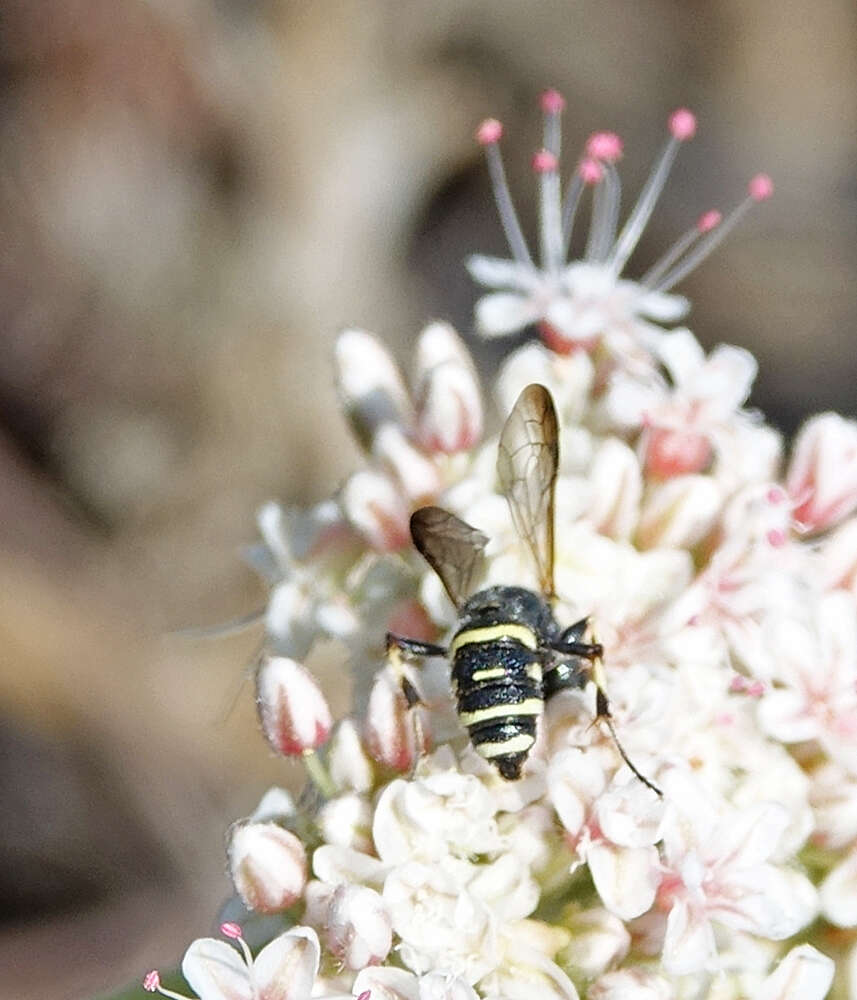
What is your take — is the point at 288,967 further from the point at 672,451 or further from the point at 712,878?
the point at 672,451

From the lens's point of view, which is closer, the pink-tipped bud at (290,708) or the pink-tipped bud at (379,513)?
the pink-tipped bud at (290,708)

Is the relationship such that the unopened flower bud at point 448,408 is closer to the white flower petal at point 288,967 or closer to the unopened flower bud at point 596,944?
the unopened flower bud at point 596,944

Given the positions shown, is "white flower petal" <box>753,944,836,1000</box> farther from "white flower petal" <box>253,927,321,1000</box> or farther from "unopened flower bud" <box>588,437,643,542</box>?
"unopened flower bud" <box>588,437,643,542</box>

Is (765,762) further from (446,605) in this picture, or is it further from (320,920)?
(320,920)

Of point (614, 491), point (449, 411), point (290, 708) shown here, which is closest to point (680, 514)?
point (614, 491)

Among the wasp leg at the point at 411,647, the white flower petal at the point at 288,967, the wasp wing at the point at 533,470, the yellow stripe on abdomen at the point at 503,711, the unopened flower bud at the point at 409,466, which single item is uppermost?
the unopened flower bud at the point at 409,466

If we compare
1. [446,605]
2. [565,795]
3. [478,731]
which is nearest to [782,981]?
[565,795]

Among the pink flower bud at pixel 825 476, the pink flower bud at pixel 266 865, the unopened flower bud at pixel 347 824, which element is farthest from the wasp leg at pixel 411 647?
the pink flower bud at pixel 825 476
